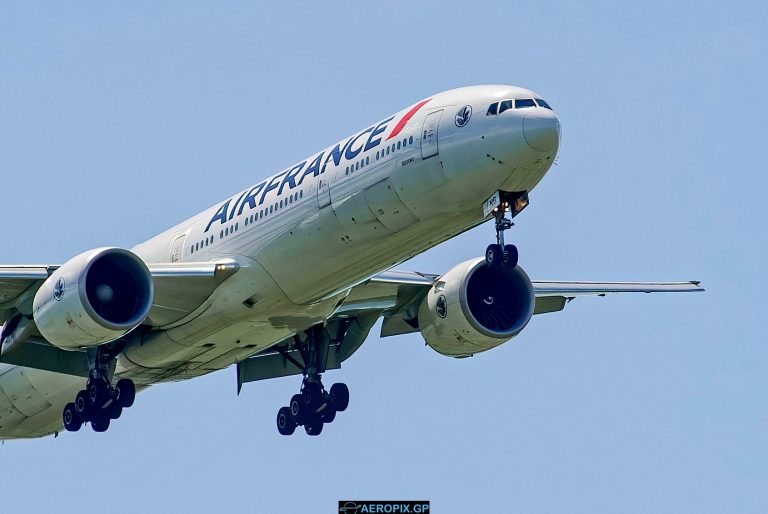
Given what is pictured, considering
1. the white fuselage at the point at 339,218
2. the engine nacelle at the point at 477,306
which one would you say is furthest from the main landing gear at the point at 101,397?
the engine nacelle at the point at 477,306

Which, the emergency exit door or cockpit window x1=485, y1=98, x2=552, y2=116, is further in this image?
the emergency exit door

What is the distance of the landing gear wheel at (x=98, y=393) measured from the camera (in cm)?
4225

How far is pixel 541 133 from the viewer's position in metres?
35.4

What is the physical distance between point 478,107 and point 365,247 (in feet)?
13.3

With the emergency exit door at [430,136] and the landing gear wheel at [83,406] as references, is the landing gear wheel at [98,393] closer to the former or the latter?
the landing gear wheel at [83,406]

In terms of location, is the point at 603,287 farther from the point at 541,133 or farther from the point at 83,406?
the point at 83,406

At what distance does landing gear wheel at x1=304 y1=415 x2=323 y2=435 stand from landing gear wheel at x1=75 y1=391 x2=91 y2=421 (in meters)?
6.09

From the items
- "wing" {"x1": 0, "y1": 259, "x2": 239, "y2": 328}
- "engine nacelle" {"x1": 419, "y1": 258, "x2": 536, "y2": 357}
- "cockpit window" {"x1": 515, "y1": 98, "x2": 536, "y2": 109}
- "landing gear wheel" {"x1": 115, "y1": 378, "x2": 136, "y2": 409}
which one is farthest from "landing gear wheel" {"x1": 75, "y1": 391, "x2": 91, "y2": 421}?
"cockpit window" {"x1": 515, "y1": 98, "x2": 536, "y2": 109}

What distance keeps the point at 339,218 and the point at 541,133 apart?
17.2 feet

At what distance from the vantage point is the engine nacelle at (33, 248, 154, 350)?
127 ft

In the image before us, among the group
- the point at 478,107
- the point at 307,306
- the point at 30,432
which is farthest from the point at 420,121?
the point at 30,432

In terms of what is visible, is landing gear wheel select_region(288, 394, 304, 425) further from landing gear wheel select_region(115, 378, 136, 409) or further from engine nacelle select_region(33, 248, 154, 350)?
engine nacelle select_region(33, 248, 154, 350)

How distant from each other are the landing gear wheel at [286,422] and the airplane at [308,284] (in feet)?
0.12

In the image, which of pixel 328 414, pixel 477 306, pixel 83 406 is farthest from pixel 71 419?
pixel 477 306
